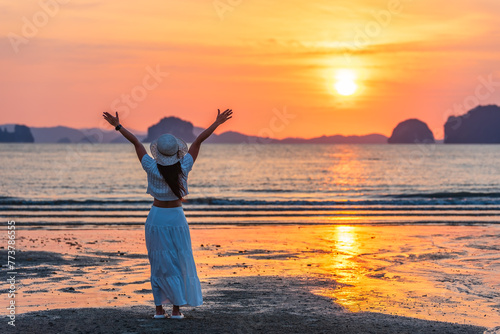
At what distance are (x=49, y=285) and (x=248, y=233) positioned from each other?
29.5 feet

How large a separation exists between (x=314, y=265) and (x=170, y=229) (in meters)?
5.37

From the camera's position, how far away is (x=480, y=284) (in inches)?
433

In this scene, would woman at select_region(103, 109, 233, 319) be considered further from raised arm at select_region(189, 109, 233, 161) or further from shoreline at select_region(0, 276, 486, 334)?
shoreline at select_region(0, 276, 486, 334)

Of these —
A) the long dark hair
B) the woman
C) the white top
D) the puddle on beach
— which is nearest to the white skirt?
the woman

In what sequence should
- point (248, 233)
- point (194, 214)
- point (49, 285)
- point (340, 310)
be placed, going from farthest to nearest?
point (194, 214), point (248, 233), point (49, 285), point (340, 310)

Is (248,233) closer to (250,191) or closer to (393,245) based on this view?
(393,245)

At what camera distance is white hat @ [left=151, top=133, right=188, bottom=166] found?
809 centimetres

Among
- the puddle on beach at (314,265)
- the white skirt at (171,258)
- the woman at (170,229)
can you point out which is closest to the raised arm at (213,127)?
the woman at (170,229)

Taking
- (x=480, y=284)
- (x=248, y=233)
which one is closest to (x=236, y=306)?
(x=480, y=284)

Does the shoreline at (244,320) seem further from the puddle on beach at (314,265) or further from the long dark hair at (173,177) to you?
the long dark hair at (173,177)

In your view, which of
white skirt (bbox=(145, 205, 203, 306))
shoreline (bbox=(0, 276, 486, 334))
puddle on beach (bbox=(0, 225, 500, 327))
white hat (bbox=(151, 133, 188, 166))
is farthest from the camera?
puddle on beach (bbox=(0, 225, 500, 327))

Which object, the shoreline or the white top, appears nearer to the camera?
the shoreline

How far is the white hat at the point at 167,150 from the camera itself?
8.09m

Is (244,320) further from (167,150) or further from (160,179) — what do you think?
(167,150)
